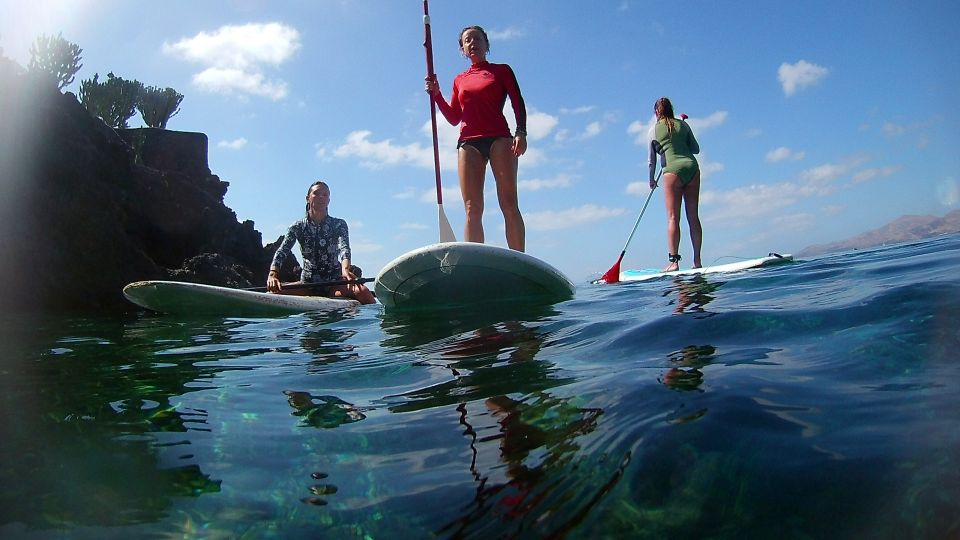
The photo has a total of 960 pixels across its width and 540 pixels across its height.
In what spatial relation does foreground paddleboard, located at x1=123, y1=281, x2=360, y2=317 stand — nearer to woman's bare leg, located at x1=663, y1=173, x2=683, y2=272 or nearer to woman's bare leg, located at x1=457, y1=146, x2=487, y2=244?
woman's bare leg, located at x1=457, y1=146, x2=487, y2=244

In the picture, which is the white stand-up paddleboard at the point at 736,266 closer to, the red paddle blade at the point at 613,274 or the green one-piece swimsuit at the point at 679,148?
the red paddle blade at the point at 613,274

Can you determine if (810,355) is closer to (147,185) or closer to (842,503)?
(842,503)

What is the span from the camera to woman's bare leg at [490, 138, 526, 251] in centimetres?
526

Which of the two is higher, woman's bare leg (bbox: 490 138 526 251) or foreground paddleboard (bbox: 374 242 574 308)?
woman's bare leg (bbox: 490 138 526 251)

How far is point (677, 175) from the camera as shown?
782cm

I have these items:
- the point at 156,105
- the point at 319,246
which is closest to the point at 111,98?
the point at 156,105

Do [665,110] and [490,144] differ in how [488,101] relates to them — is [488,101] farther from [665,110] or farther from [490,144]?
[665,110]

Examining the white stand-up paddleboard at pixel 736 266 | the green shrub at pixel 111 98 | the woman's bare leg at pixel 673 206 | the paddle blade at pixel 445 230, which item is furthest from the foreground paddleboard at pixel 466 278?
the green shrub at pixel 111 98

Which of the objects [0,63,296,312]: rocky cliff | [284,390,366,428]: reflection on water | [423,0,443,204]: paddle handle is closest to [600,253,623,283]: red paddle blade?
[423,0,443,204]: paddle handle

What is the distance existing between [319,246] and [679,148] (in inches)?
209

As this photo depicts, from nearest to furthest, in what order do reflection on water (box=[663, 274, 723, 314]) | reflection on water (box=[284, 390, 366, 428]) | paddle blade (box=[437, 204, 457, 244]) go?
reflection on water (box=[284, 390, 366, 428]) < reflection on water (box=[663, 274, 723, 314]) < paddle blade (box=[437, 204, 457, 244])

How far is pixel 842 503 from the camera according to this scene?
980mm

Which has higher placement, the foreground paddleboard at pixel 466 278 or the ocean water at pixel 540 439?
the foreground paddleboard at pixel 466 278

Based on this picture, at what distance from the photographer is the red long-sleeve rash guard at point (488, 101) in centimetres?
534
